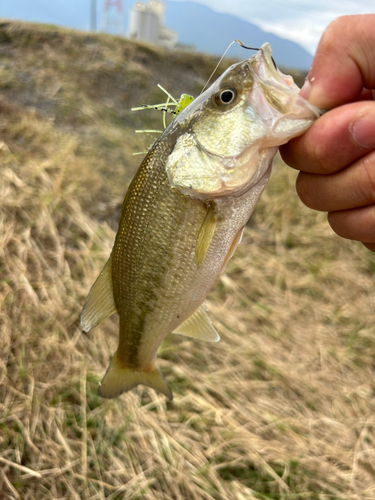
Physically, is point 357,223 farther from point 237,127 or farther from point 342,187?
point 237,127

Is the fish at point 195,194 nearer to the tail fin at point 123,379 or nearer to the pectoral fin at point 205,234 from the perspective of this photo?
the pectoral fin at point 205,234

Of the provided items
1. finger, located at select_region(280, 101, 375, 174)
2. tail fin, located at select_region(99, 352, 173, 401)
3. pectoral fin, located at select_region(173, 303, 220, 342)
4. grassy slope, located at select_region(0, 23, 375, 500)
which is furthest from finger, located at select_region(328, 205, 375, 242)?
grassy slope, located at select_region(0, 23, 375, 500)

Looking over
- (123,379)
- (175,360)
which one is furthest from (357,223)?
(175,360)

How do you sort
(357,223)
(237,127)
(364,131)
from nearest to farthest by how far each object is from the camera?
(364,131)
(237,127)
(357,223)

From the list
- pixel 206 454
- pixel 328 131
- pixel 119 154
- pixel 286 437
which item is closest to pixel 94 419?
pixel 206 454

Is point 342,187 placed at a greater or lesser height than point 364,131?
lesser

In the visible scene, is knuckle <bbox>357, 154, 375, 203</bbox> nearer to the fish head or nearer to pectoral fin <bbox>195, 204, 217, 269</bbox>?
the fish head

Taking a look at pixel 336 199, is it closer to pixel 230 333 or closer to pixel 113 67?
pixel 230 333
